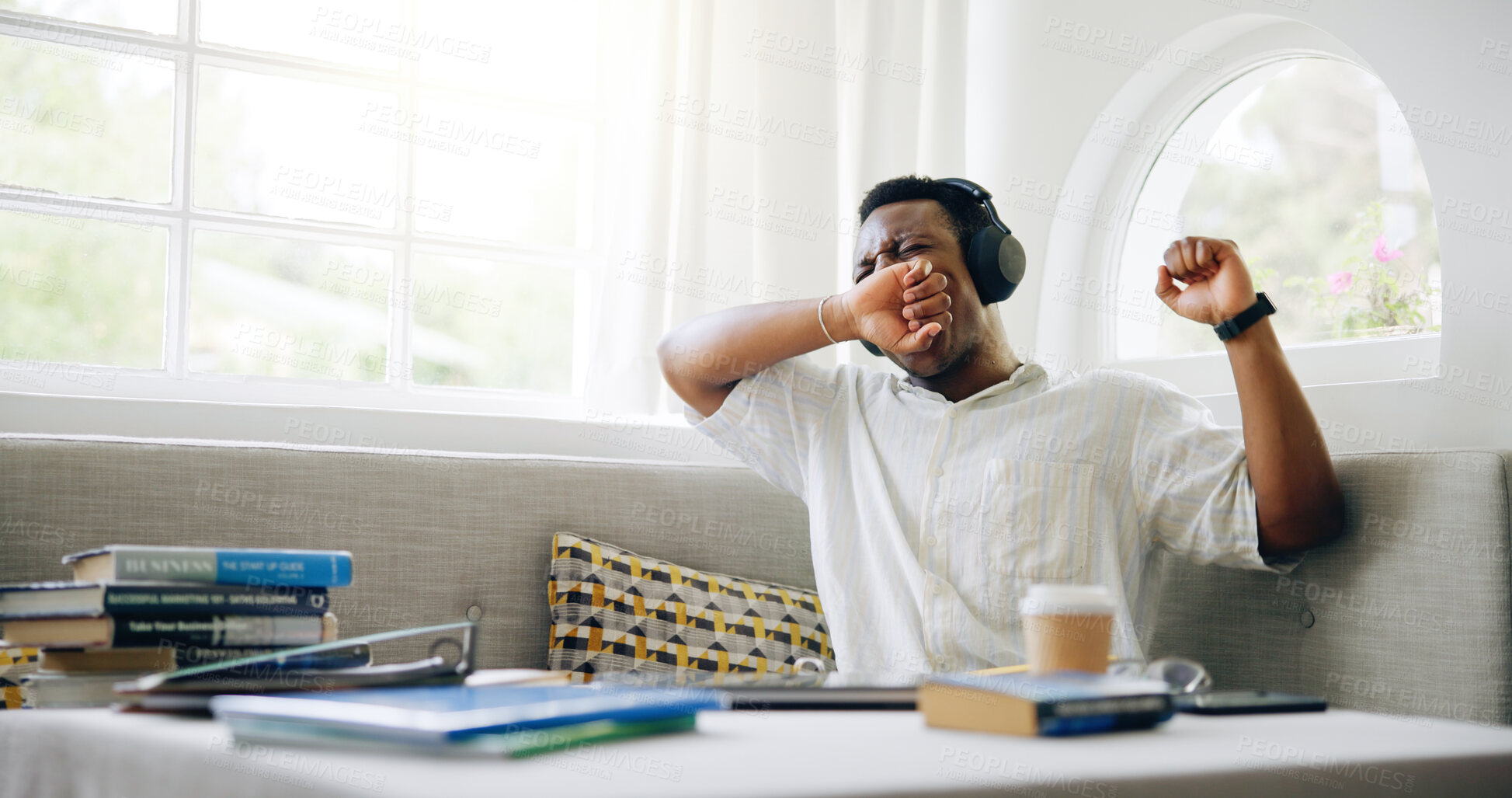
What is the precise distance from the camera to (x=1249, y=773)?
636 mm

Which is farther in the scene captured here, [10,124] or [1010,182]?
[1010,182]

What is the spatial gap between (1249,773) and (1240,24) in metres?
1.94

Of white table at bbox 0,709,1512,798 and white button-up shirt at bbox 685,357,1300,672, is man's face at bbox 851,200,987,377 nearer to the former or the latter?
white button-up shirt at bbox 685,357,1300,672

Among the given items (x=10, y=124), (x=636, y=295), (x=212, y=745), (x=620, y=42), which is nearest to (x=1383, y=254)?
(x=636, y=295)

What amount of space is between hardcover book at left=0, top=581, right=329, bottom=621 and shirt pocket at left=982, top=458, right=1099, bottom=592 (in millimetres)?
977

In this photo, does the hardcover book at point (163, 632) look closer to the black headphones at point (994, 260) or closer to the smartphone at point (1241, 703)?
the smartphone at point (1241, 703)

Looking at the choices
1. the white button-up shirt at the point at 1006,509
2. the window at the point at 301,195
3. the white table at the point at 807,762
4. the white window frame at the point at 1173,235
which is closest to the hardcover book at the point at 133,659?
the white table at the point at 807,762

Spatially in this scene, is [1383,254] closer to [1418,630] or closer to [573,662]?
[1418,630]

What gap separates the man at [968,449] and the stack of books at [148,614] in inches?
35.1

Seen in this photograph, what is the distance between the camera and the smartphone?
0.84 metres

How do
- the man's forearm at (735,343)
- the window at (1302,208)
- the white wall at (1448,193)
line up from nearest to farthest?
the white wall at (1448,193) → the man's forearm at (735,343) → the window at (1302,208)

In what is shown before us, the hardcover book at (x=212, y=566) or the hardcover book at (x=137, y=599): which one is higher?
the hardcover book at (x=212, y=566)

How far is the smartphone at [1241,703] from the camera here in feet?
2.76

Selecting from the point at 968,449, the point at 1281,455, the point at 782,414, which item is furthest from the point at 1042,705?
the point at 782,414
